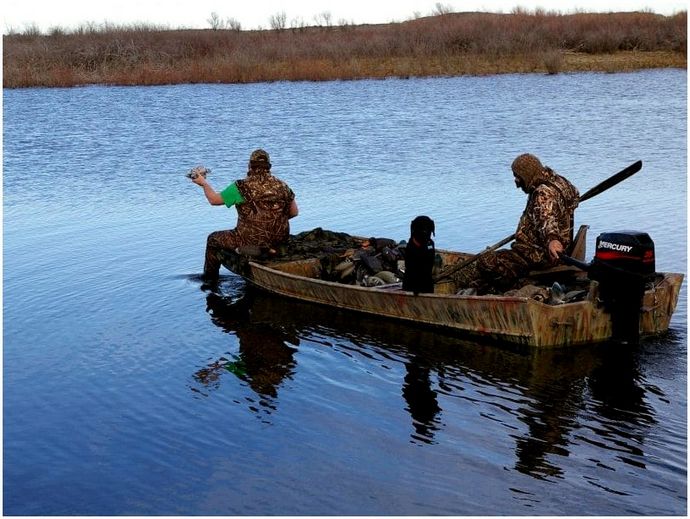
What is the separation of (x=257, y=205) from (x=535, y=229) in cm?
334

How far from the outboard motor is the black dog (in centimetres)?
140

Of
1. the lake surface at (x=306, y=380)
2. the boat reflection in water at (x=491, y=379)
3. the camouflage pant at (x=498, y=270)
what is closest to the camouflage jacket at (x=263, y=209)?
the lake surface at (x=306, y=380)

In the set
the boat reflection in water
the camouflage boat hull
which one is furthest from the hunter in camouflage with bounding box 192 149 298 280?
the camouflage boat hull

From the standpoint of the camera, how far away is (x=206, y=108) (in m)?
33.4

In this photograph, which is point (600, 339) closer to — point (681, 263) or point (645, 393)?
point (645, 393)

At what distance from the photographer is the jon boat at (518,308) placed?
8766 mm

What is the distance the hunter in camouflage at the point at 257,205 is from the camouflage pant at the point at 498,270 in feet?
8.54

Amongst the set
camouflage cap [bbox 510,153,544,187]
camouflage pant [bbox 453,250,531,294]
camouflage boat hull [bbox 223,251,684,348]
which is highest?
camouflage cap [bbox 510,153,544,187]

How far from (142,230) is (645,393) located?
8.74 metres

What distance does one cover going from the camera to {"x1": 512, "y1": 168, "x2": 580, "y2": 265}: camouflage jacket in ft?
31.0

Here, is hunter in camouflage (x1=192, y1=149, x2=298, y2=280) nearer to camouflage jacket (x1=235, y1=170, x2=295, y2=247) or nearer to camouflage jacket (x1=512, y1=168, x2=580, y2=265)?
camouflage jacket (x1=235, y1=170, x2=295, y2=247)

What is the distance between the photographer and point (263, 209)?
11.7 m

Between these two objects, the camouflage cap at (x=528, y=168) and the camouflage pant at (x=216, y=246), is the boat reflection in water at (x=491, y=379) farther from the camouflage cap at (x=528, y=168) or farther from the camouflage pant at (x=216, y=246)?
the camouflage cap at (x=528, y=168)

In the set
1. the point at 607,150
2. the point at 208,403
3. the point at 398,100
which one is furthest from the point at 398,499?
the point at 398,100
